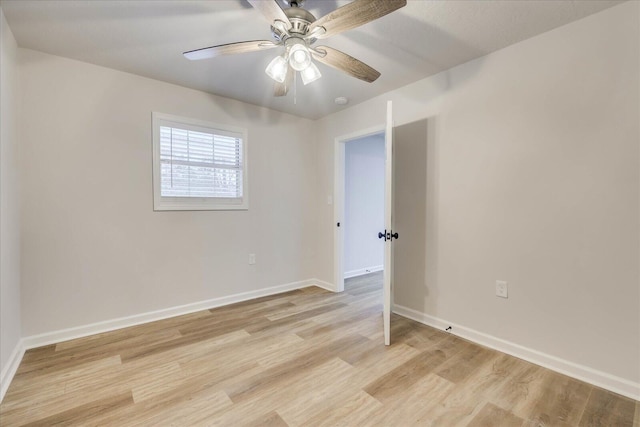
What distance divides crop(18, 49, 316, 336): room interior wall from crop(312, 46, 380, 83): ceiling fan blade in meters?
1.83

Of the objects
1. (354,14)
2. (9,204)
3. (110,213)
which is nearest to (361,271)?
(110,213)

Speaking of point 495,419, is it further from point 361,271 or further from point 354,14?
point 361,271

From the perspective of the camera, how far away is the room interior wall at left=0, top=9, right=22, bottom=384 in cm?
181

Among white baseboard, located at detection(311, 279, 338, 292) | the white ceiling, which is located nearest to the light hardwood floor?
white baseboard, located at detection(311, 279, 338, 292)

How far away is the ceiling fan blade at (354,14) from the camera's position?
1.30 meters

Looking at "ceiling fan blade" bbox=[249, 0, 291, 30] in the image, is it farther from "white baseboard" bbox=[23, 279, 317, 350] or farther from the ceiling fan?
"white baseboard" bbox=[23, 279, 317, 350]

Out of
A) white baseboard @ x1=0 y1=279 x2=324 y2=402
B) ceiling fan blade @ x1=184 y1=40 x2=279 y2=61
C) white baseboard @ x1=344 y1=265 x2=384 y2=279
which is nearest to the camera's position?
ceiling fan blade @ x1=184 y1=40 x2=279 y2=61

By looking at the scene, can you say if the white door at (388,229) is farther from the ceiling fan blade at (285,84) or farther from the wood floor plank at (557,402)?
the wood floor plank at (557,402)

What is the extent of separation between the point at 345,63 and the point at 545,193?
5.49 ft

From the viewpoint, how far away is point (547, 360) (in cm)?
203

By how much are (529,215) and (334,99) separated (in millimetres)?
2240

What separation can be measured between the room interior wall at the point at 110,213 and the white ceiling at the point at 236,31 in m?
0.27

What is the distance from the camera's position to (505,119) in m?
2.24

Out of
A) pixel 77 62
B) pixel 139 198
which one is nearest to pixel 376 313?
pixel 139 198
